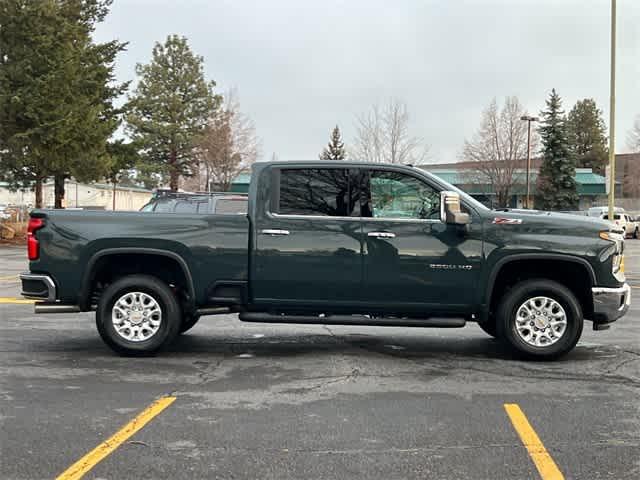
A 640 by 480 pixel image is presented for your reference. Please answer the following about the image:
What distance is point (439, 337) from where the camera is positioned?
27.6 feet

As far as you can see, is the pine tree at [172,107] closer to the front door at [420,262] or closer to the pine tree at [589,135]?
the front door at [420,262]

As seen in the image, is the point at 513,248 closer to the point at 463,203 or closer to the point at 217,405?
the point at 463,203

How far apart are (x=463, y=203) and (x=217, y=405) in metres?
3.24

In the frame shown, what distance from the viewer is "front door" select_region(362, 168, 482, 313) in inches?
264

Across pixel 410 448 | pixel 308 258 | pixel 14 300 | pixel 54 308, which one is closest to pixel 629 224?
pixel 14 300

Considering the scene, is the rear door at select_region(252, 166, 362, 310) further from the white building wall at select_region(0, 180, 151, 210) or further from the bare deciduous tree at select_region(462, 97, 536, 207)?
the white building wall at select_region(0, 180, 151, 210)

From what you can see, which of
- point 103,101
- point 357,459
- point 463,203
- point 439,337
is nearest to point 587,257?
point 463,203

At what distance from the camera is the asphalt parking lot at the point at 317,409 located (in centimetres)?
406

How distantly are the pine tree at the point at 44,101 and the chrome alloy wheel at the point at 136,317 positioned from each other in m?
21.1

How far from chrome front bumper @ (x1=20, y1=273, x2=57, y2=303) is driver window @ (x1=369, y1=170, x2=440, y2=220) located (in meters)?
3.46

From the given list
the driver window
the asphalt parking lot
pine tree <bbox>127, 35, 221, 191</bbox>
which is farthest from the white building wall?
the driver window

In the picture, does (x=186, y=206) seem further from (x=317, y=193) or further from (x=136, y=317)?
(x=317, y=193)

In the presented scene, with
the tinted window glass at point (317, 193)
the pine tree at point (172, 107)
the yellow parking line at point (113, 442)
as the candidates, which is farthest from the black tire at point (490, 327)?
the pine tree at point (172, 107)

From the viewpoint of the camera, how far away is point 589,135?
87500mm
